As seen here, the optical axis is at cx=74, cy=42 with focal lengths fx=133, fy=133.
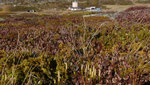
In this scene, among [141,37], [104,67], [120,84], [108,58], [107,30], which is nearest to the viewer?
[120,84]

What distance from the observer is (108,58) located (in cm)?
350

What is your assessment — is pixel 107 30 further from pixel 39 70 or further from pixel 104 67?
pixel 39 70

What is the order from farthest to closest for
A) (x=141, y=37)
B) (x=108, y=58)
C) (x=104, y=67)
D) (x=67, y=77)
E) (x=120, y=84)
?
1. (x=141, y=37)
2. (x=108, y=58)
3. (x=104, y=67)
4. (x=67, y=77)
5. (x=120, y=84)

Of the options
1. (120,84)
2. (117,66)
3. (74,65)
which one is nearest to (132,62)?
(117,66)

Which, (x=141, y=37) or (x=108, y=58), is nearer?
(x=108, y=58)

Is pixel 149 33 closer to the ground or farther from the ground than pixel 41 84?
farther from the ground

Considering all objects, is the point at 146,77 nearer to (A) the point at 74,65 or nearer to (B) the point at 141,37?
(A) the point at 74,65

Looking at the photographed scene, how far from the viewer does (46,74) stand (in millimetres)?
2881

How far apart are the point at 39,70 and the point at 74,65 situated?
2.63 ft

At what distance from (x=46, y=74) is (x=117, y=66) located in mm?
1696

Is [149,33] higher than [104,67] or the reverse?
higher

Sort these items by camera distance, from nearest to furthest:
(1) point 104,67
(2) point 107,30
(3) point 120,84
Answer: (3) point 120,84 < (1) point 104,67 < (2) point 107,30

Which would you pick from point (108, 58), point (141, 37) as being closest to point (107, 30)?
point (141, 37)

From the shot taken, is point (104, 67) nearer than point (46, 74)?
No
